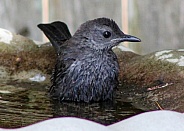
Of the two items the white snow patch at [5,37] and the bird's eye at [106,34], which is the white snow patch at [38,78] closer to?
the white snow patch at [5,37]

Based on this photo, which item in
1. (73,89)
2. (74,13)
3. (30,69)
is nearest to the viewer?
(73,89)

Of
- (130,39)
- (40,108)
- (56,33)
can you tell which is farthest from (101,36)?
(40,108)

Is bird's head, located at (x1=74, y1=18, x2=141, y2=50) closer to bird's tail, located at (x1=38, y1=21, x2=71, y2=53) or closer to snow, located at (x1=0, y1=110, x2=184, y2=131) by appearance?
bird's tail, located at (x1=38, y1=21, x2=71, y2=53)

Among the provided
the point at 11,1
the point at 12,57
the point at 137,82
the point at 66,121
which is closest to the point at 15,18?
the point at 11,1

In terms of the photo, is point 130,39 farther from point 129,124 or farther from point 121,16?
point 121,16

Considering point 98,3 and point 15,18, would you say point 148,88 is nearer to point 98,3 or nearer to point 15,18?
point 98,3

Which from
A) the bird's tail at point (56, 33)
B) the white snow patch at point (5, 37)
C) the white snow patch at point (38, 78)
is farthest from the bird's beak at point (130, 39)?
the white snow patch at point (5, 37)
